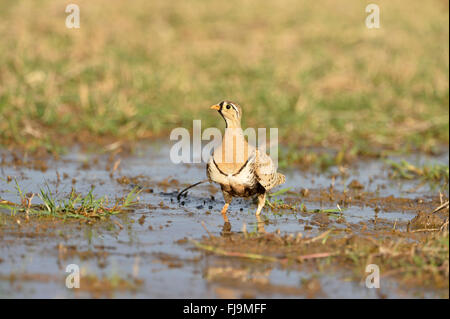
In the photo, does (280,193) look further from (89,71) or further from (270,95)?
(89,71)

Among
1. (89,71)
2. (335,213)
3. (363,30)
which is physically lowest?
(335,213)

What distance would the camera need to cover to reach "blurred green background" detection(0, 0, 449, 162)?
10.9 m

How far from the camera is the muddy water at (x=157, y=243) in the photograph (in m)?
4.86

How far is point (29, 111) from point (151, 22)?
5718 mm

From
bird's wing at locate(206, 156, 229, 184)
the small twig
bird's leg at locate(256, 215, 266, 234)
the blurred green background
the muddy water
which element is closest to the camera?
the muddy water

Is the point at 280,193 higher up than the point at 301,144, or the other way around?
the point at 301,144

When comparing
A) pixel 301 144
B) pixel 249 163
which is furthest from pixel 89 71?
pixel 249 163

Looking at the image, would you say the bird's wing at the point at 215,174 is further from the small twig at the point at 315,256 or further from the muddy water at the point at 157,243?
the small twig at the point at 315,256

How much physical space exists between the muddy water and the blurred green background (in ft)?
5.57

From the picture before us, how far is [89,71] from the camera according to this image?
1243cm

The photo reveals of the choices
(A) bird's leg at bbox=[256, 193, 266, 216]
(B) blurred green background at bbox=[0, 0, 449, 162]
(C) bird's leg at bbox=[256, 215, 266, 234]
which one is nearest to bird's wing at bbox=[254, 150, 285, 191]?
(A) bird's leg at bbox=[256, 193, 266, 216]

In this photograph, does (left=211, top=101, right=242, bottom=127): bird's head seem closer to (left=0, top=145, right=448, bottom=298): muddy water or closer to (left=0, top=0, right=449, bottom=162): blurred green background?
(left=0, top=145, right=448, bottom=298): muddy water

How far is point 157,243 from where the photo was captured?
19.1 feet

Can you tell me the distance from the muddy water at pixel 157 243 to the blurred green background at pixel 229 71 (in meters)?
1.70
